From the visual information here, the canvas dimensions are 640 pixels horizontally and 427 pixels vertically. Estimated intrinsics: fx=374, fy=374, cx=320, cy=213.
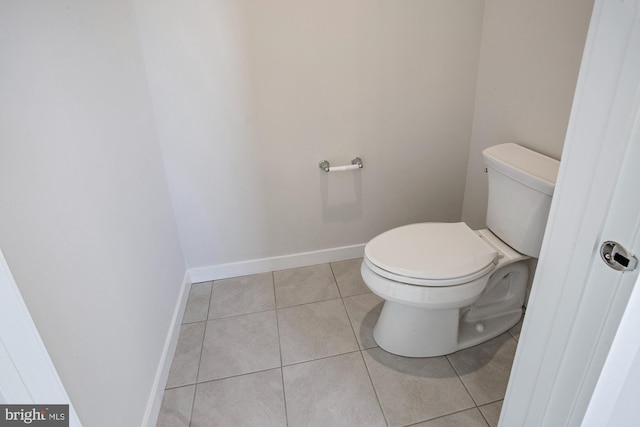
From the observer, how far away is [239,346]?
1666mm

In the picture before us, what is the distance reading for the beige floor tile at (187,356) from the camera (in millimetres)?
1518

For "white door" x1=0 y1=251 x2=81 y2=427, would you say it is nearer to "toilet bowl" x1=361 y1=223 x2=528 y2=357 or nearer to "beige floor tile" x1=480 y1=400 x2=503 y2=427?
"toilet bowl" x1=361 y1=223 x2=528 y2=357

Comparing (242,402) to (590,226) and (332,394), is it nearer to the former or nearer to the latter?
(332,394)

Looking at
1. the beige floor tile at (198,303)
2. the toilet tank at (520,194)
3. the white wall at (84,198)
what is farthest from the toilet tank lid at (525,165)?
the beige floor tile at (198,303)

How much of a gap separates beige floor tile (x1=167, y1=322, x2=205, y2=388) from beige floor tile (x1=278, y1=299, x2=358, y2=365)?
1.22 feet

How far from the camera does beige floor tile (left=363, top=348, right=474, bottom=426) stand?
135cm

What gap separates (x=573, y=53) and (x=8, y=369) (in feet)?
6.01

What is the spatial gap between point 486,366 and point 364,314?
1.85 feet

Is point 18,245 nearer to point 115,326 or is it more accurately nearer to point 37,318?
point 37,318

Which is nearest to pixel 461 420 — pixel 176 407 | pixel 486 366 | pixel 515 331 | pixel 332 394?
pixel 486 366

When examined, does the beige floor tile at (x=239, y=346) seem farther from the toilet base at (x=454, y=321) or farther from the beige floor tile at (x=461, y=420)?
the beige floor tile at (x=461, y=420)

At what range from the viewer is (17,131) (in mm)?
760

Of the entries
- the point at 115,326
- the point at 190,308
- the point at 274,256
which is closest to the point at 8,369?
the point at 115,326

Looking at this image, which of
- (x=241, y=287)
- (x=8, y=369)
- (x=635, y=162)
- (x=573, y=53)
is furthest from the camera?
(x=241, y=287)
